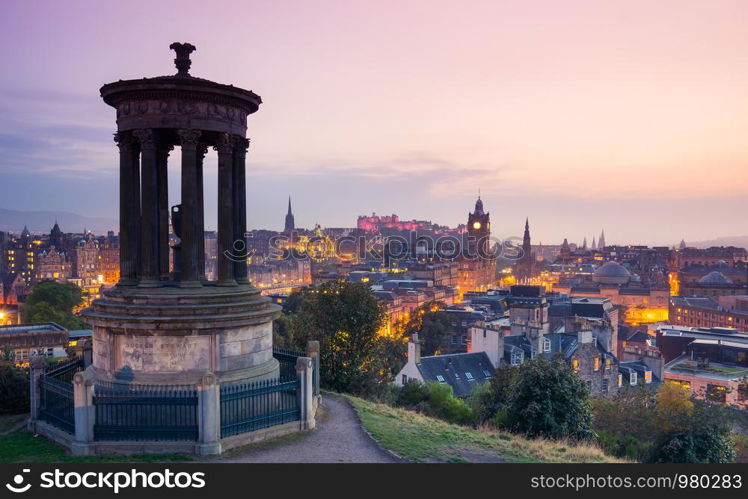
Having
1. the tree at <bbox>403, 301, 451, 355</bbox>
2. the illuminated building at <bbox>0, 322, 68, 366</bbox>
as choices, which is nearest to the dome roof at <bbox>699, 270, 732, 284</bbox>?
the tree at <bbox>403, 301, 451, 355</bbox>

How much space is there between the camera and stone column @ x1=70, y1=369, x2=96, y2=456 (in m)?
15.8

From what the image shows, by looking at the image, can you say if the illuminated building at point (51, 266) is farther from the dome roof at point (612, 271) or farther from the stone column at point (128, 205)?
the stone column at point (128, 205)

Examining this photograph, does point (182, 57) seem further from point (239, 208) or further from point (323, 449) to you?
point (323, 449)

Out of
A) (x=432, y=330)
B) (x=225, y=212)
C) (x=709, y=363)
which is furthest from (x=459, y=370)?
(x=225, y=212)

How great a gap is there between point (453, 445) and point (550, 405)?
8.18 meters

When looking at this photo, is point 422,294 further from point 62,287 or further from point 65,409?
point 65,409

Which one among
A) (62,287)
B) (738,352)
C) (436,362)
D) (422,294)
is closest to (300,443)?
(436,362)

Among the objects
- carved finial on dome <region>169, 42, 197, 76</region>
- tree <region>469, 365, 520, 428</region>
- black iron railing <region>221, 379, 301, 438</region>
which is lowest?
tree <region>469, 365, 520, 428</region>

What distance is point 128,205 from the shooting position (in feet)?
66.3

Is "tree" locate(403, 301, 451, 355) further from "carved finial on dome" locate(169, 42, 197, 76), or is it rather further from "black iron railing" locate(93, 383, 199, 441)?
"black iron railing" locate(93, 383, 199, 441)

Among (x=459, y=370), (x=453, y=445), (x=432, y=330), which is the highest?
(x=453, y=445)

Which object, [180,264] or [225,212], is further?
[180,264]

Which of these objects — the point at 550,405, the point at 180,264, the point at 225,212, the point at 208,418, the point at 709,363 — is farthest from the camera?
the point at 709,363

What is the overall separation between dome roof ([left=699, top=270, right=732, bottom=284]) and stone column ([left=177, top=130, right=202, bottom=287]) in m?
194
